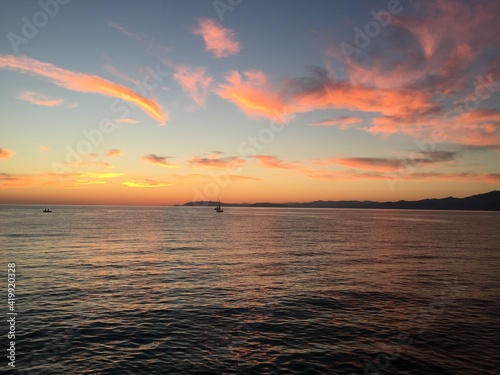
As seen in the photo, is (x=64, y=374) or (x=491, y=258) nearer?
(x=64, y=374)

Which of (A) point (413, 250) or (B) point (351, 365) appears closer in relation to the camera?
(B) point (351, 365)

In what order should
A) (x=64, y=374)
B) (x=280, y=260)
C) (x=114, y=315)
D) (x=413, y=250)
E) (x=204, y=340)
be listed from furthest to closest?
(x=413, y=250) → (x=280, y=260) → (x=114, y=315) → (x=204, y=340) → (x=64, y=374)

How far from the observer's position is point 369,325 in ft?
87.7

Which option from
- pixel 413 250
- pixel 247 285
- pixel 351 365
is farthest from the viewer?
pixel 413 250

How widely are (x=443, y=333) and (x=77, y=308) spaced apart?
29599 mm

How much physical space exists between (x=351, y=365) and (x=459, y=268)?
39728 millimetres

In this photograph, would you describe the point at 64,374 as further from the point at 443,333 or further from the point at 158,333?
the point at 443,333

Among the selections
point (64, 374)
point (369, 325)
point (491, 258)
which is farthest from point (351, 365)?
point (491, 258)

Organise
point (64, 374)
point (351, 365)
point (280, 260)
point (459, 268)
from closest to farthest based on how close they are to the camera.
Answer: point (64, 374), point (351, 365), point (459, 268), point (280, 260)

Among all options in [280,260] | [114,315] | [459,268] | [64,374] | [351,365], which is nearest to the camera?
[64,374]

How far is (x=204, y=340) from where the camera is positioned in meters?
23.4

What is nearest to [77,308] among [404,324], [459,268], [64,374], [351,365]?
[64,374]

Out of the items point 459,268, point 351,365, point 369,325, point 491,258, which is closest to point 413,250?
Result: point 491,258

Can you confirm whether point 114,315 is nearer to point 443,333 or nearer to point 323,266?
point 443,333
